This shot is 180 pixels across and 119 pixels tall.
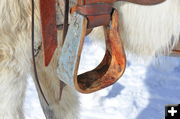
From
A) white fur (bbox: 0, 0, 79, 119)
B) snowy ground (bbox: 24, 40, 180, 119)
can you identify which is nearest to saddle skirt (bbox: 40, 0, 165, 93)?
white fur (bbox: 0, 0, 79, 119)

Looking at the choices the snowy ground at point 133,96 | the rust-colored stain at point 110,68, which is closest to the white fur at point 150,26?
the rust-colored stain at point 110,68

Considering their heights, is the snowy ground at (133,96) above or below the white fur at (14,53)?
below

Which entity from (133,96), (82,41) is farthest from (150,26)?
(133,96)

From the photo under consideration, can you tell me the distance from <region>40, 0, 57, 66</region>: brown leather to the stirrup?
4.7 inches

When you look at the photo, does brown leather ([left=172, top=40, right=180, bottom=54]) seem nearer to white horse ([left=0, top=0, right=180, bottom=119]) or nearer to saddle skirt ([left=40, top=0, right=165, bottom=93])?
white horse ([left=0, top=0, right=180, bottom=119])

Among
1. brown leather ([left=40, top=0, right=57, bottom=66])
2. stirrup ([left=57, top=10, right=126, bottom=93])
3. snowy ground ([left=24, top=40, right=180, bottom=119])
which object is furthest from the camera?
snowy ground ([left=24, top=40, right=180, bottom=119])

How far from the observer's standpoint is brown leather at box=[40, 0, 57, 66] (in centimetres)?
86

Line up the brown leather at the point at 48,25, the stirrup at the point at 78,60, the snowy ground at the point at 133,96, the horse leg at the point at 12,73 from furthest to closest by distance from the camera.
Answer: the snowy ground at the point at 133,96
the horse leg at the point at 12,73
the brown leather at the point at 48,25
the stirrup at the point at 78,60

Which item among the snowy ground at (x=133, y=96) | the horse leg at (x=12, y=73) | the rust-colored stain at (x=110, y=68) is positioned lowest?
the snowy ground at (x=133, y=96)

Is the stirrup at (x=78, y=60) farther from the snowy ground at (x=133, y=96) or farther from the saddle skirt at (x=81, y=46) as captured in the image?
the snowy ground at (x=133, y=96)

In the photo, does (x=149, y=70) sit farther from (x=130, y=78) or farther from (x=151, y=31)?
(x=151, y=31)

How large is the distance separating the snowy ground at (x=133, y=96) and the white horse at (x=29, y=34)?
0.71 m

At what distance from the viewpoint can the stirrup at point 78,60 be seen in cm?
73

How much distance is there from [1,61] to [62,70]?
12.3 inches
